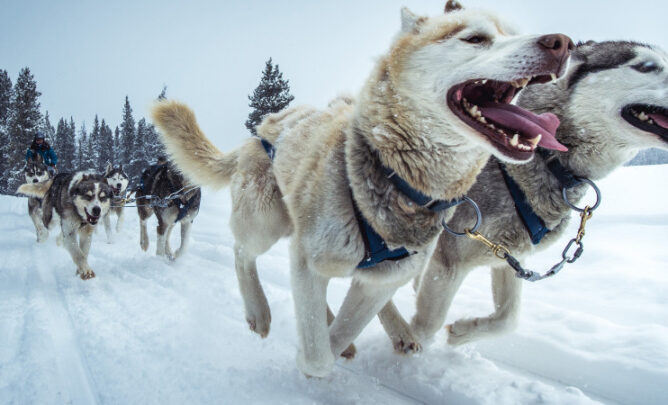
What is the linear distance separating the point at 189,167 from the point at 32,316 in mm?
1863

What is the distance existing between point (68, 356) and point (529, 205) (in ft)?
10.3

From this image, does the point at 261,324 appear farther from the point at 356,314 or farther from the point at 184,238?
the point at 184,238

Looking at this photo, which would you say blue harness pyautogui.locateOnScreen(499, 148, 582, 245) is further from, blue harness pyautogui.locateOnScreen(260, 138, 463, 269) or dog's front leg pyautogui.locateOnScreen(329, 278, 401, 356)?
dog's front leg pyautogui.locateOnScreen(329, 278, 401, 356)

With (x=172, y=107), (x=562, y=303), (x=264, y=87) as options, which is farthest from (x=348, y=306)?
Answer: (x=264, y=87)

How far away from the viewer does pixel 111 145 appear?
5050 cm

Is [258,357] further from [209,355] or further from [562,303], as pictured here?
[562,303]

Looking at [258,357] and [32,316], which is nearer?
[258,357]

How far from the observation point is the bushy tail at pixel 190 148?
11.2 ft

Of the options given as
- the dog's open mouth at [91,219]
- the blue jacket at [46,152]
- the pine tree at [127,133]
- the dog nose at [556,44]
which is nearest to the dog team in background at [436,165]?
the dog nose at [556,44]

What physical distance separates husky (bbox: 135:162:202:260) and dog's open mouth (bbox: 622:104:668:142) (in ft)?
18.7

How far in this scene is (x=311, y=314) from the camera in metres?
2.12

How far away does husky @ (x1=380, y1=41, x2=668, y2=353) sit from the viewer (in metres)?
2.27

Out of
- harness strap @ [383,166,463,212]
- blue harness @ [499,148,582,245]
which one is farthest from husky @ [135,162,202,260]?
blue harness @ [499,148,582,245]

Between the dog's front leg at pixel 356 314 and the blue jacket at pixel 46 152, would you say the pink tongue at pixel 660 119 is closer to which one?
the dog's front leg at pixel 356 314
